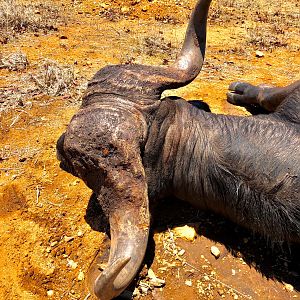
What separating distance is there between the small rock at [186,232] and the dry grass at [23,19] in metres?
4.74

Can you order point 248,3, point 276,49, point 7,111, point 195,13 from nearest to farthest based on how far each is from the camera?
point 195,13 < point 7,111 < point 276,49 < point 248,3

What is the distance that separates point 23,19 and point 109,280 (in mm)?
6305

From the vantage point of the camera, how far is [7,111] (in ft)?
14.6

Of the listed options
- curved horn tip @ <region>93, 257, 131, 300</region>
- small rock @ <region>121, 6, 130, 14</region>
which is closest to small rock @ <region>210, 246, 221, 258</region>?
curved horn tip @ <region>93, 257, 131, 300</region>

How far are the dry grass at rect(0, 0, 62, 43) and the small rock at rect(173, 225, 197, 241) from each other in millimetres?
4741

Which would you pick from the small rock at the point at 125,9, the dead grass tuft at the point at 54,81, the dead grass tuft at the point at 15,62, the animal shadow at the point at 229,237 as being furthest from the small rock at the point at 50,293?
the small rock at the point at 125,9

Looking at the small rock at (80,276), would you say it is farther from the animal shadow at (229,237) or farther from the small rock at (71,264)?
the animal shadow at (229,237)

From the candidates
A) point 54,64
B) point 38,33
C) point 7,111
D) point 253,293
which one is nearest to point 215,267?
point 253,293

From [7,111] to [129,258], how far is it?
3016mm

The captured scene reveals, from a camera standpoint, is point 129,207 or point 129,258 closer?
point 129,258

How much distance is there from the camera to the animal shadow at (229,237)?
2.77 meters

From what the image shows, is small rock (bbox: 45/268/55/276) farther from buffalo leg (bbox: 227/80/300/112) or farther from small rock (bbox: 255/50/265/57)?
small rock (bbox: 255/50/265/57)

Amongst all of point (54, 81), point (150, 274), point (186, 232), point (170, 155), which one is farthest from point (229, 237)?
point (54, 81)

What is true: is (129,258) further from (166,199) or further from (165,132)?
(166,199)
